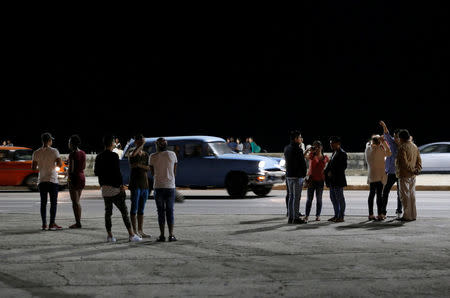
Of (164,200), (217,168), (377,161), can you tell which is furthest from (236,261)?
(217,168)

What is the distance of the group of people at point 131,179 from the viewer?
33.3ft

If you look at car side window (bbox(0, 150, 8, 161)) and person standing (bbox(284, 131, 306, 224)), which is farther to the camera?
car side window (bbox(0, 150, 8, 161))

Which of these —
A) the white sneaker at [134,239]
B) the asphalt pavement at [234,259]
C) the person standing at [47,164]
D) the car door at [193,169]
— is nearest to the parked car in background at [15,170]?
the car door at [193,169]

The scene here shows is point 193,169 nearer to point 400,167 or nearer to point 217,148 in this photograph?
point 217,148

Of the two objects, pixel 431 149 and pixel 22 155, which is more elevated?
pixel 431 149

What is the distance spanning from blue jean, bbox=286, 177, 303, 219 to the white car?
760 inches

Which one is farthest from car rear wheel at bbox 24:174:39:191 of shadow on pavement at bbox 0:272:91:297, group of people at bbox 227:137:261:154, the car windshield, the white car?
shadow on pavement at bbox 0:272:91:297

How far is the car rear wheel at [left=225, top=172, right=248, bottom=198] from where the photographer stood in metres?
20.2

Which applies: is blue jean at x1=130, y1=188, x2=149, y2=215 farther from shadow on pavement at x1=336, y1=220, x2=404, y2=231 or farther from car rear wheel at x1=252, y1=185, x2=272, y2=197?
car rear wheel at x1=252, y1=185, x2=272, y2=197

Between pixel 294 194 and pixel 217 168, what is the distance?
7.81m

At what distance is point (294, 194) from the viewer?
1269 cm

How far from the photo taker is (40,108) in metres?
75.9

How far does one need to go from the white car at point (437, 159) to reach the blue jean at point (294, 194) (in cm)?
1930

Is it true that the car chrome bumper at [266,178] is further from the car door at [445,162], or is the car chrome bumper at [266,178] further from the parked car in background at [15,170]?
the car door at [445,162]
